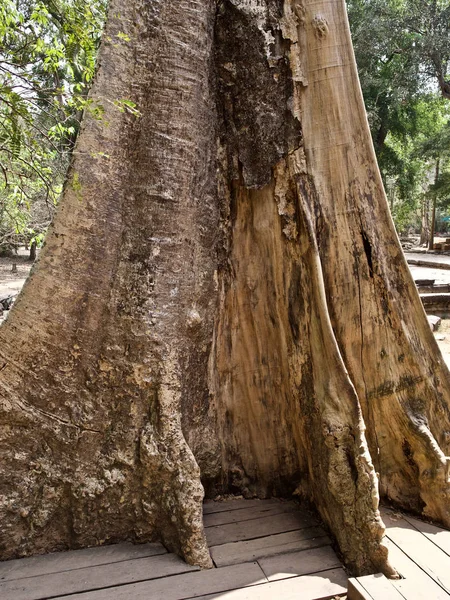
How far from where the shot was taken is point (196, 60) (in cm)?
259

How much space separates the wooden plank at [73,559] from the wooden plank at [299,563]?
1.73 feet

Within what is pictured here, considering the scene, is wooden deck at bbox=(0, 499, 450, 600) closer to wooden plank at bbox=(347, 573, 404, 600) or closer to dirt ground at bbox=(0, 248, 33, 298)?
wooden plank at bbox=(347, 573, 404, 600)

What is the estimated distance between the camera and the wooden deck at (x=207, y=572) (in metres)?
2.20

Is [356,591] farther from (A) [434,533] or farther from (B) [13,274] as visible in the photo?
(B) [13,274]

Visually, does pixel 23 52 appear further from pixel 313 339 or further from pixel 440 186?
pixel 440 186

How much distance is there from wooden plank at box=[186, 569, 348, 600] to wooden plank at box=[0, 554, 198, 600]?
10.4 inches

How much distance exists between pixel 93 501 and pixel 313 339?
1377 millimetres

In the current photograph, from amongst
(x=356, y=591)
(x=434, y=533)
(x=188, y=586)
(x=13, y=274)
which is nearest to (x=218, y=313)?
(x=188, y=586)

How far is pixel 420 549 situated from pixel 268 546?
0.74 meters

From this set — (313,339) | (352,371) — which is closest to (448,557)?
(352,371)

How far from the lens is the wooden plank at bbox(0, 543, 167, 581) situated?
233 cm

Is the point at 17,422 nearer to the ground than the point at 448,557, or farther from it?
farther from it

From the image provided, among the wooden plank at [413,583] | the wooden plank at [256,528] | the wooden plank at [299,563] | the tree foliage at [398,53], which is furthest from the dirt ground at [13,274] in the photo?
the tree foliage at [398,53]

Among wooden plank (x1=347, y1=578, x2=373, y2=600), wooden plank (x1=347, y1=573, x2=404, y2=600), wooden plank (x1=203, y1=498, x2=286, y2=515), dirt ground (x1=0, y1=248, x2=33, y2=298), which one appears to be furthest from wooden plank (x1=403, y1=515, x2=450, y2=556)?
dirt ground (x1=0, y1=248, x2=33, y2=298)
